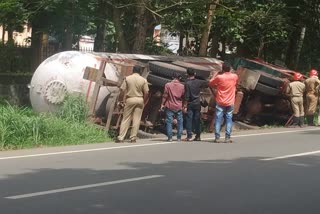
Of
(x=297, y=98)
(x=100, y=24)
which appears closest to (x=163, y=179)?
(x=297, y=98)

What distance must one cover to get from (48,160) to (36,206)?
3951mm

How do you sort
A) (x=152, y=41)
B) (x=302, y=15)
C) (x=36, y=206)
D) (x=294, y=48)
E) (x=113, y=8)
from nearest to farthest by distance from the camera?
(x=36, y=206) → (x=113, y=8) → (x=152, y=41) → (x=302, y=15) → (x=294, y=48)

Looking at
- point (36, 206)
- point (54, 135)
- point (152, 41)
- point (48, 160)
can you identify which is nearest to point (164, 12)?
point (152, 41)

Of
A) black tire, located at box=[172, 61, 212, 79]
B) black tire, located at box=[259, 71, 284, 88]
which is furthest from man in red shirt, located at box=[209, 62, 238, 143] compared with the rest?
black tire, located at box=[259, 71, 284, 88]

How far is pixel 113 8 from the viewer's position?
71.1 feet

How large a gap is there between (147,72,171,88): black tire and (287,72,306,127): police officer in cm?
541

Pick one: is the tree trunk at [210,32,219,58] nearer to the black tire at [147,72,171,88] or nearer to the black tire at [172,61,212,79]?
the black tire at [172,61,212,79]

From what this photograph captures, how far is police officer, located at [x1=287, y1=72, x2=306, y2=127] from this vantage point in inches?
→ 758

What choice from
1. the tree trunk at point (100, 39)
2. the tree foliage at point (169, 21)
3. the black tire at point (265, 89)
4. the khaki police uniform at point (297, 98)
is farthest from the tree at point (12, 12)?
the khaki police uniform at point (297, 98)

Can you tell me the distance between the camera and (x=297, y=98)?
63.4 ft

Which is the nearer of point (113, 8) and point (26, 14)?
point (26, 14)

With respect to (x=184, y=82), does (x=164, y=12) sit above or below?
above

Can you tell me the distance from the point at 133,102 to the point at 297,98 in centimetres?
709

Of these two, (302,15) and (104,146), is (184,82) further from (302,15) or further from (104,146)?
Result: (302,15)
